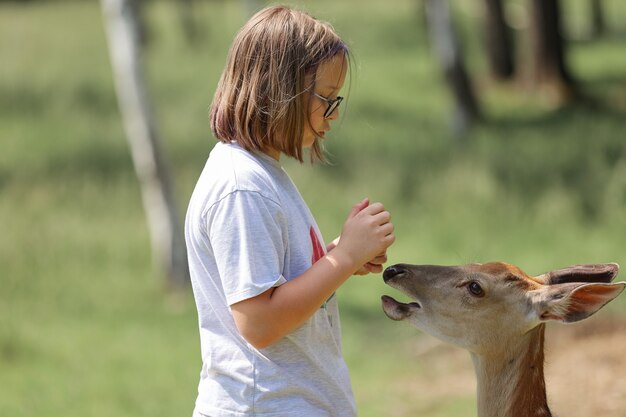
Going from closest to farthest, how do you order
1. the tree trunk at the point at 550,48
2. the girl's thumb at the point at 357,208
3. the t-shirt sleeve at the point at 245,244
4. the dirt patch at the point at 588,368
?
the t-shirt sleeve at the point at 245,244 → the girl's thumb at the point at 357,208 → the dirt patch at the point at 588,368 → the tree trunk at the point at 550,48

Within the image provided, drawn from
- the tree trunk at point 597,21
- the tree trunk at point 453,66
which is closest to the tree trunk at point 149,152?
the tree trunk at point 453,66

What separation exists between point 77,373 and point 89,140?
307 inches

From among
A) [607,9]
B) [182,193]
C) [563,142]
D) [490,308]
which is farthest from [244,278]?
[607,9]

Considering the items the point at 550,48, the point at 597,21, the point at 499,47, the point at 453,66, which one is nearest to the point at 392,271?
the point at 453,66

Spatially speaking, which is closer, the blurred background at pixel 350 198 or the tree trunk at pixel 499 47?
the blurred background at pixel 350 198

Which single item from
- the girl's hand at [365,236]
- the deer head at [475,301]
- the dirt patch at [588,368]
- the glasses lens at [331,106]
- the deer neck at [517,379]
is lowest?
the dirt patch at [588,368]

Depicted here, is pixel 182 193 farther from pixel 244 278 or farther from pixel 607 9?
pixel 607 9

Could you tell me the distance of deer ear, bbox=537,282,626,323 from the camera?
364cm

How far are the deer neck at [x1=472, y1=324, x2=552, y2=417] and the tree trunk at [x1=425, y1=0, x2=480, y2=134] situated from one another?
430 inches

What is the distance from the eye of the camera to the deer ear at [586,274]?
3.97 metres

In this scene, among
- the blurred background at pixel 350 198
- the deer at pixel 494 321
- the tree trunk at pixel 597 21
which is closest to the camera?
the deer at pixel 494 321

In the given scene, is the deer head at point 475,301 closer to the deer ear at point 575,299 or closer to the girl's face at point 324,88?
the deer ear at point 575,299

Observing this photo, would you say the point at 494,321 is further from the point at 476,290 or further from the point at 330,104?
the point at 330,104

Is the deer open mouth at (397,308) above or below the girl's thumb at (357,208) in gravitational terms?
below
